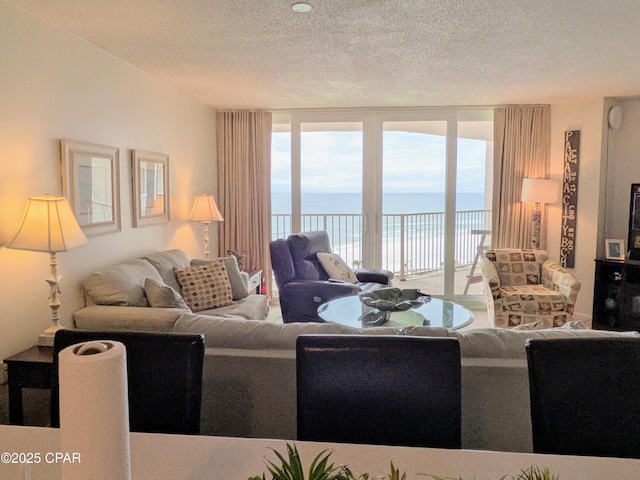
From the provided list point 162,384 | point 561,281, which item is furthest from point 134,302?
point 561,281

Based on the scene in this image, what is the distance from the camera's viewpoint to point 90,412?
0.73m

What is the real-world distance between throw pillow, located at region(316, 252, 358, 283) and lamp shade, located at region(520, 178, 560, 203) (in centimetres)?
213

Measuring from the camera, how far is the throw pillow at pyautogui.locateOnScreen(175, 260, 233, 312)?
365 cm

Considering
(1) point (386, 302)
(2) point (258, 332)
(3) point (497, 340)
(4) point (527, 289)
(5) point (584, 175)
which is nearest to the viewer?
(3) point (497, 340)

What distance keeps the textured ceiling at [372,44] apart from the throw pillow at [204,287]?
1.61m

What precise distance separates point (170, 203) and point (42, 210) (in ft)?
6.93

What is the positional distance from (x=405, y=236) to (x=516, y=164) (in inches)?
69.9

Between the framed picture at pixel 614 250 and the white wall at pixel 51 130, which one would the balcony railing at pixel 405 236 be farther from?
the white wall at pixel 51 130

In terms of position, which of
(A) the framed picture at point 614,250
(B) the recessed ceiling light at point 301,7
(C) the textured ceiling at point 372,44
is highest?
(C) the textured ceiling at point 372,44

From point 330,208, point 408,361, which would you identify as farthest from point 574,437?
point 330,208

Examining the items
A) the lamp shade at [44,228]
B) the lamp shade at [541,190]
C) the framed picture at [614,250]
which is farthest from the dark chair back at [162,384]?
the framed picture at [614,250]

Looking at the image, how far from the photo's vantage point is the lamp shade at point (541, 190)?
5.09 metres

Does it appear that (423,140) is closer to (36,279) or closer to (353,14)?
(353,14)

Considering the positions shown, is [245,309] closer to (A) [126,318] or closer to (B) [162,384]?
(A) [126,318]
